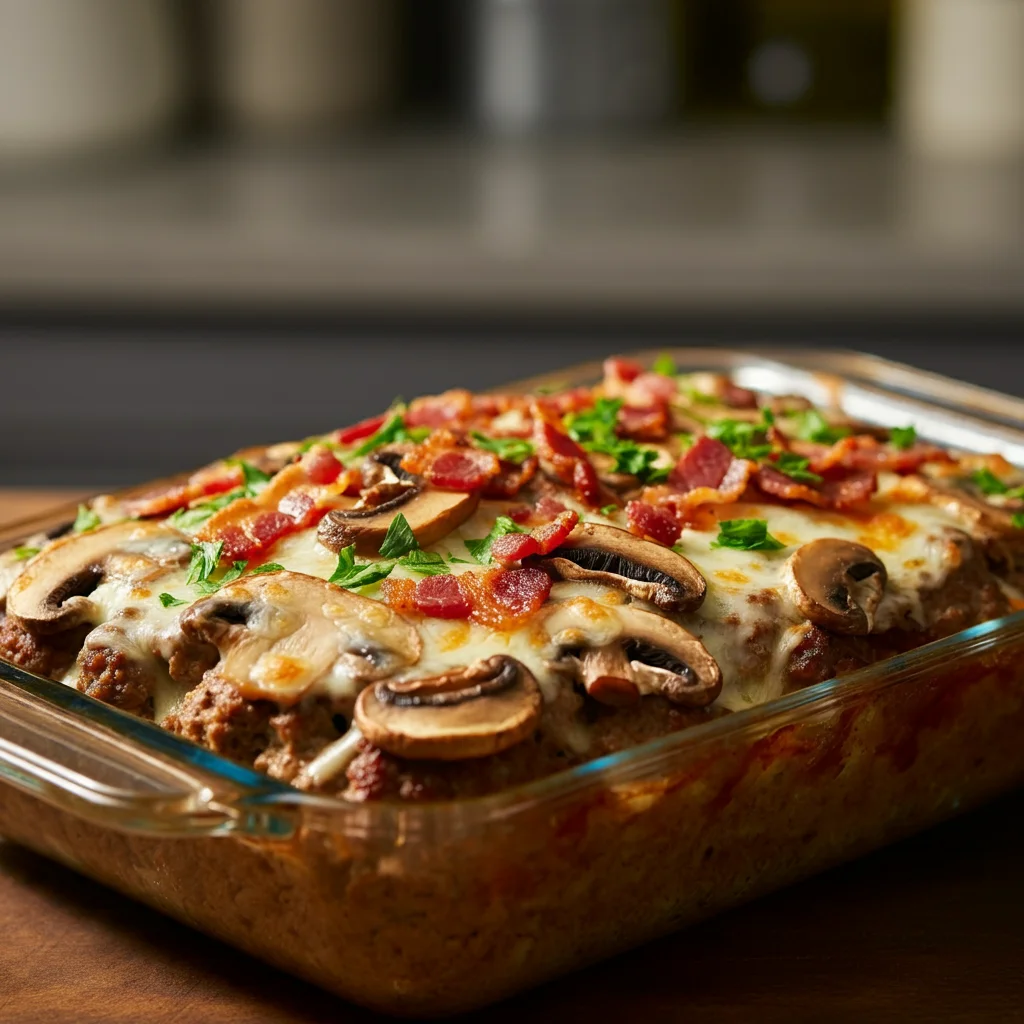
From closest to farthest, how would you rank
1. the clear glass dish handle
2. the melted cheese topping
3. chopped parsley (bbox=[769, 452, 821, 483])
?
the clear glass dish handle → the melted cheese topping → chopped parsley (bbox=[769, 452, 821, 483])

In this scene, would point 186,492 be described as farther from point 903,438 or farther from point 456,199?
point 456,199

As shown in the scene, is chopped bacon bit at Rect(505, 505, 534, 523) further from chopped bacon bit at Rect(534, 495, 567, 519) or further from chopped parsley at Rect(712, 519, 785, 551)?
chopped parsley at Rect(712, 519, 785, 551)

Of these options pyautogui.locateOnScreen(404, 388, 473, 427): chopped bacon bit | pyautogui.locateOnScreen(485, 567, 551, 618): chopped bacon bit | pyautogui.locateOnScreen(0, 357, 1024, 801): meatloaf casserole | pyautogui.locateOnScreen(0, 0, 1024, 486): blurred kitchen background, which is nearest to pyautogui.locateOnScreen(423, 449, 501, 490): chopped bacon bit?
pyautogui.locateOnScreen(0, 357, 1024, 801): meatloaf casserole

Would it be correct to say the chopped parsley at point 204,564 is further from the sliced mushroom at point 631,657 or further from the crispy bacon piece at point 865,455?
the crispy bacon piece at point 865,455

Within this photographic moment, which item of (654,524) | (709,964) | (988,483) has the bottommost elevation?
(709,964)

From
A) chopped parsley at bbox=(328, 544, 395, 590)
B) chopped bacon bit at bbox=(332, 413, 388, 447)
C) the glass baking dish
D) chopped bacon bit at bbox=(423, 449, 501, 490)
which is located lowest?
the glass baking dish

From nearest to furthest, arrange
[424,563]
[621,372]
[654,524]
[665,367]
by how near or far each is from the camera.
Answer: [424,563]
[654,524]
[621,372]
[665,367]

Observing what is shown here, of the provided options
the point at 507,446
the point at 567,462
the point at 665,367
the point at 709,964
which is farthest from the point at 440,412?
the point at 709,964

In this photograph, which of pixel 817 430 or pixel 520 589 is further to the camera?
pixel 817 430
